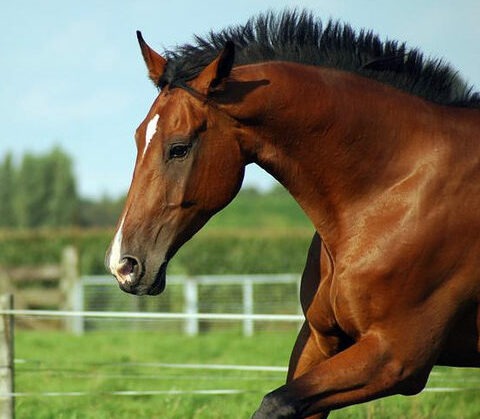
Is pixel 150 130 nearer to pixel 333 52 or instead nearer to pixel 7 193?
pixel 333 52

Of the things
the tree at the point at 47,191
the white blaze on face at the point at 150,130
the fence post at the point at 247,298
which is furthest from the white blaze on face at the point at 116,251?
the tree at the point at 47,191

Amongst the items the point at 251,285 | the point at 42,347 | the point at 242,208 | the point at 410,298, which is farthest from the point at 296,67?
the point at 242,208

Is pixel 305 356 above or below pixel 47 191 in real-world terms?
above

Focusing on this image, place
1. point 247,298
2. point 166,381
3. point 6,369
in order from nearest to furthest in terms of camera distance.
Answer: point 6,369 → point 166,381 → point 247,298

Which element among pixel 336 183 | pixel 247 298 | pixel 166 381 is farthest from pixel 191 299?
pixel 336 183

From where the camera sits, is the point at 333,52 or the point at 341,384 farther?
the point at 333,52

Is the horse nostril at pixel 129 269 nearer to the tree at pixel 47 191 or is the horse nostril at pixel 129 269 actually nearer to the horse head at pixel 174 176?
the horse head at pixel 174 176

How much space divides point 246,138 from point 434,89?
0.96 metres

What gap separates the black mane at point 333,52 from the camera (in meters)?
4.50

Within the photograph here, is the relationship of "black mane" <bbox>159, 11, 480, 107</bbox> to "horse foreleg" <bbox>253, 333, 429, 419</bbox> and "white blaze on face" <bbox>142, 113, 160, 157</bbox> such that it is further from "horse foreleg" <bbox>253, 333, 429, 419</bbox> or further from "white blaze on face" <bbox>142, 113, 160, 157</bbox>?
"horse foreleg" <bbox>253, 333, 429, 419</bbox>

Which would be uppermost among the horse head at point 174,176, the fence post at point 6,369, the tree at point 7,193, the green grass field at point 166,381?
the horse head at point 174,176

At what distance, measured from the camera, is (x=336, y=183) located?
4.38 meters

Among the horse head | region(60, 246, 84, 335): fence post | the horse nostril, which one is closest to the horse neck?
the horse head

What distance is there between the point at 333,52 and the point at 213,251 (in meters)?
17.9
